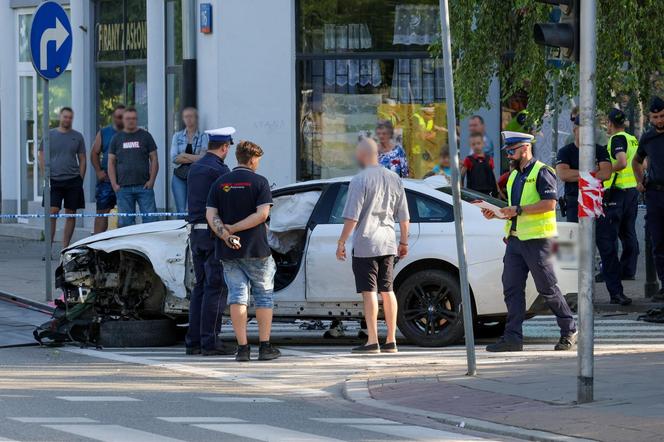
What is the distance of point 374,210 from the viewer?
A: 13.0m

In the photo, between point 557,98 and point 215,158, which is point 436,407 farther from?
point 557,98

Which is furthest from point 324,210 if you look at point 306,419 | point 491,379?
point 306,419

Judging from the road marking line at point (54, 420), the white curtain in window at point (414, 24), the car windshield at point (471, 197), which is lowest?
the road marking line at point (54, 420)

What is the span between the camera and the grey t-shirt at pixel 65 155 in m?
20.8

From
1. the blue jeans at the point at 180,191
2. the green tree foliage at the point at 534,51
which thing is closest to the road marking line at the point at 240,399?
the green tree foliage at the point at 534,51

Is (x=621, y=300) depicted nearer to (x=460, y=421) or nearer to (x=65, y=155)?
(x=460, y=421)

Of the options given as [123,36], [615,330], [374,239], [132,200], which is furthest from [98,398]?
[123,36]

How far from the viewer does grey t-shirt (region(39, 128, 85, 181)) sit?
2083 centimetres

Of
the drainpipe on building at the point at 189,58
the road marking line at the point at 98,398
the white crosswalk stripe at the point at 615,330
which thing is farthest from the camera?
the drainpipe on building at the point at 189,58

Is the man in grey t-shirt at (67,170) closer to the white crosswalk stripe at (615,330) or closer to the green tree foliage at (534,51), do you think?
the green tree foliage at (534,51)

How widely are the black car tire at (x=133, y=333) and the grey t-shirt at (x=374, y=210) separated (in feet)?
6.84

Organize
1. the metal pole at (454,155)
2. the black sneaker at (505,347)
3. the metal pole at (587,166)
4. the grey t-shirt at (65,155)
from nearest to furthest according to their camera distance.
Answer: the metal pole at (587,166), the metal pole at (454,155), the black sneaker at (505,347), the grey t-shirt at (65,155)

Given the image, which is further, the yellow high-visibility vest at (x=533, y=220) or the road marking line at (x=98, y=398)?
the yellow high-visibility vest at (x=533, y=220)

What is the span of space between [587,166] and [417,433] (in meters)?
2.18
